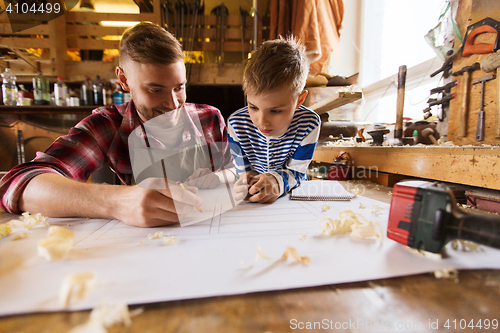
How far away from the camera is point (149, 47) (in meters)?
0.72

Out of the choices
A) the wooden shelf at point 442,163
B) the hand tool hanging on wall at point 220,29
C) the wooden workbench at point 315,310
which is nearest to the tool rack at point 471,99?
the wooden shelf at point 442,163

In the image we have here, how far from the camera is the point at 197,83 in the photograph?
2.11 meters

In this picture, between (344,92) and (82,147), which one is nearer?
(82,147)

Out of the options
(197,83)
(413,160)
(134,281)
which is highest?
(197,83)

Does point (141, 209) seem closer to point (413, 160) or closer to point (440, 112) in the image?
point (413, 160)

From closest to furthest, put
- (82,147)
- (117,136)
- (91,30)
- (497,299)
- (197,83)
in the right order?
(497,299), (82,147), (117,136), (91,30), (197,83)

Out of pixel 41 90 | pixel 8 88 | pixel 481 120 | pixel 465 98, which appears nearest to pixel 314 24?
pixel 465 98

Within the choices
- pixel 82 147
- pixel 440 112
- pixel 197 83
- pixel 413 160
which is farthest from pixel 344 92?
pixel 197 83

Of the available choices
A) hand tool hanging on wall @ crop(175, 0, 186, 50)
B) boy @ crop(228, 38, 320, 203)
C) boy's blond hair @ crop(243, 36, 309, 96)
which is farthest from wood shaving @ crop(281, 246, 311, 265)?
hand tool hanging on wall @ crop(175, 0, 186, 50)

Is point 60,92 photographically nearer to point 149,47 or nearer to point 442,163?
point 149,47

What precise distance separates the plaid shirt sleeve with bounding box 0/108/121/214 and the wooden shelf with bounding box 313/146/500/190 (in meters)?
1.08

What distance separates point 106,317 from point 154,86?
28.1 inches

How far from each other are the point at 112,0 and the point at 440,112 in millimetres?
2651

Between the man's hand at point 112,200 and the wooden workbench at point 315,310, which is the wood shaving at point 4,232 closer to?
the man's hand at point 112,200
